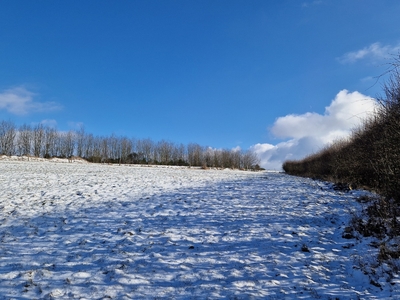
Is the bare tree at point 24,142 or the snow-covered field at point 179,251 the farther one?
the bare tree at point 24,142

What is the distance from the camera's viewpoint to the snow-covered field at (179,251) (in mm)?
4184

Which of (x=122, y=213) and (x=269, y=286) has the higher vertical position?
(x=122, y=213)

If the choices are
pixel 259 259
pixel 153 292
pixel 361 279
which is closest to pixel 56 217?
pixel 153 292

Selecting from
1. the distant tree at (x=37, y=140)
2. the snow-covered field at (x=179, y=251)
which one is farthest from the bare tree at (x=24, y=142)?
the snow-covered field at (x=179, y=251)

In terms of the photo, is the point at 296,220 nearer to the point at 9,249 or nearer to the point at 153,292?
the point at 153,292

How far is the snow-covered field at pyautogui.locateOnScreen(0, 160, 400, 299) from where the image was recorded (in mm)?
4184

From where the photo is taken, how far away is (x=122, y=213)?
27.3 ft

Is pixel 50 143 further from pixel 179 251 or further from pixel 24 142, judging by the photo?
pixel 179 251

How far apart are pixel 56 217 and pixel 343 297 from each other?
820 cm

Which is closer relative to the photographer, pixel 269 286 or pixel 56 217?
pixel 269 286

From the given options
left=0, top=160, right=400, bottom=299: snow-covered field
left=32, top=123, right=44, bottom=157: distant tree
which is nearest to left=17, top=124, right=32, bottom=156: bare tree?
left=32, top=123, right=44, bottom=157: distant tree

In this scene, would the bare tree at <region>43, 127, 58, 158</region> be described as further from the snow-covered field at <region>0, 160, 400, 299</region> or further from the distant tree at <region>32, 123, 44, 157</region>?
the snow-covered field at <region>0, 160, 400, 299</region>

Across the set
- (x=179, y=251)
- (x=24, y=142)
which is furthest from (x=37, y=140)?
(x=179, y=251)

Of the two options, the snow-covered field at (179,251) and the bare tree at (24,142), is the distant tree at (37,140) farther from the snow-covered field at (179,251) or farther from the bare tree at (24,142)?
the snow-covered field at (179,251)
